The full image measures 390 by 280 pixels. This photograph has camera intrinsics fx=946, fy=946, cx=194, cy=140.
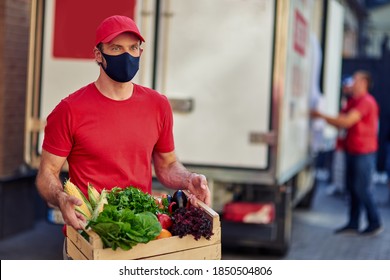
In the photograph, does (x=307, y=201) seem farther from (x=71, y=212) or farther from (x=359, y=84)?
(x=71, y=212)

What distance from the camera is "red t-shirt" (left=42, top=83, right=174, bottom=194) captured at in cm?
372

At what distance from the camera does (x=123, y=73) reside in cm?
368

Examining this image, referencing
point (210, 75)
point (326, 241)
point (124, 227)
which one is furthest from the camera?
point (326, 241)

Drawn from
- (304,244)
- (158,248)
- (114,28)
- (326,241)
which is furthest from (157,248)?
(326,241)

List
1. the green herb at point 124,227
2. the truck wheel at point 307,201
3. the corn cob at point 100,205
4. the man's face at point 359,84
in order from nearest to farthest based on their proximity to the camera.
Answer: the green herb at point 124,227
the corn cob at point 100,205
the man's face at point 359,84
the truck wheel at point 307,201

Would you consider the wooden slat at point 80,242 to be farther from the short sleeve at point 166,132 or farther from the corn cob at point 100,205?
the short sleeve at point 166,132

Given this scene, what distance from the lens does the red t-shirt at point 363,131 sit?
9.87m

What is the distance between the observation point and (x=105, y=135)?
3742mm

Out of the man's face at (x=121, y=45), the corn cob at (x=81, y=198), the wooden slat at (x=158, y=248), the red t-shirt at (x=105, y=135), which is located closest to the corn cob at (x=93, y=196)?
the corn cob at (x=81, y=198)

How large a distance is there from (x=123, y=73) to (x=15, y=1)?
18.1 feet

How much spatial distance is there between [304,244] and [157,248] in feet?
20.0

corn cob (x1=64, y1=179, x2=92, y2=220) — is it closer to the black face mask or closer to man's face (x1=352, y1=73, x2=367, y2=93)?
the black face mask

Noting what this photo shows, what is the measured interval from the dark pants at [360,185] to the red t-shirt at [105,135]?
6.28 meters

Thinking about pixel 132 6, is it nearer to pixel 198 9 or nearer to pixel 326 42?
pixel 198 9
